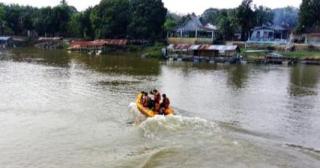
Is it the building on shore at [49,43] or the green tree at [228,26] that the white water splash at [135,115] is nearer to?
the green tree at [228,26]

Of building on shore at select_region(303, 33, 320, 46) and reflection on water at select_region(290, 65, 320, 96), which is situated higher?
building on shore at select_region(303, 33, 320, 46)

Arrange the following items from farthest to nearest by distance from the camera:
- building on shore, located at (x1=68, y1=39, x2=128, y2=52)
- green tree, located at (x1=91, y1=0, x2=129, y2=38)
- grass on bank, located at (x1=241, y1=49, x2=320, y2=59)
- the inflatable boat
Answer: green tree, located at (x1=91, y1=0, x2=129, y2=38)
building on shore, located at (x1=68, y1=39, x2=128, y2=52)
grass on bank, located at (x1=241, y1=49, x2=320, y2=59)
the inflatable boat

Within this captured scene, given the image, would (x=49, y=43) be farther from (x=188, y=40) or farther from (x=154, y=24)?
(x=188, y=40)

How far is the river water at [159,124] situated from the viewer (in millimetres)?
19109

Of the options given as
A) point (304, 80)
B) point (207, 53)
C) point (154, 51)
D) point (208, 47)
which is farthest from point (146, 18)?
point (304, 80)

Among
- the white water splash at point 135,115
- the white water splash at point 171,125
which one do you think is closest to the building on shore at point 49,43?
the white water splash at point 135,115

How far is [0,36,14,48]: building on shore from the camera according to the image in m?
113

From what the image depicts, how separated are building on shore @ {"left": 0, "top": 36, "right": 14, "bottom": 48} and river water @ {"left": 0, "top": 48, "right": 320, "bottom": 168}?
234 feet

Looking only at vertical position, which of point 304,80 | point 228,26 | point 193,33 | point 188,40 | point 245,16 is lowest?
point 304,80

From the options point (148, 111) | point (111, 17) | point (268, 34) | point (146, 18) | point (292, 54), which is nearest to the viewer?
point (148, 111)

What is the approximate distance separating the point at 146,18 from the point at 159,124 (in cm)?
6593

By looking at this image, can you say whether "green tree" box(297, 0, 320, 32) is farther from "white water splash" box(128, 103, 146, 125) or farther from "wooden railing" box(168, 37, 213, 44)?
"white water splash" box(128, 103, 146, 125)

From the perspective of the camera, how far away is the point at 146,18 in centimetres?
8794

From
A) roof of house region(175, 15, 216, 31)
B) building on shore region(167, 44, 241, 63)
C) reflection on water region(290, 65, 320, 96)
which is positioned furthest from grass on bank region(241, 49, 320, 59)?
roof of house region(175, 15, 216, 31)
